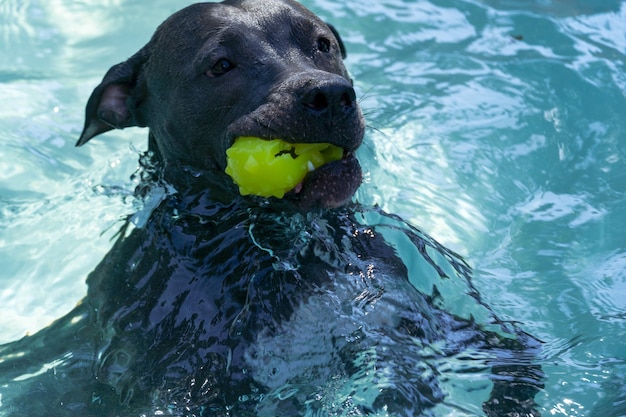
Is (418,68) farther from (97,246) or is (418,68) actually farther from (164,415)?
(164,415)

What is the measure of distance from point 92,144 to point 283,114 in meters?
3.52

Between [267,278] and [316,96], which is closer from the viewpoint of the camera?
[316,96]

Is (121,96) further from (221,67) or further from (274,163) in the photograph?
(274,163)

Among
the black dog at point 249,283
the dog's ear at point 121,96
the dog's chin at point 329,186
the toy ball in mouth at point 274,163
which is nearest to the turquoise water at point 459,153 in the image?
the black dog at point 249,283

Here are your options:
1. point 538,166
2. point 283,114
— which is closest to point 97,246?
point 283,114

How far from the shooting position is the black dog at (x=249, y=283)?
4340mm

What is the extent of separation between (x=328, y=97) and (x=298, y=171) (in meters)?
0.37

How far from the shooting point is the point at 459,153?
6746mm

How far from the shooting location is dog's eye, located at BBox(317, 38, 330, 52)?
490 centimetres

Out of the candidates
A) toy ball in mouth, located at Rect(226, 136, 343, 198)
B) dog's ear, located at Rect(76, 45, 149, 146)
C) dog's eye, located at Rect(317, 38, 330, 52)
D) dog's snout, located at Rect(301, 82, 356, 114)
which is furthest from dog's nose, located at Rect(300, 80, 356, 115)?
dog's ear, located at Rect(76, 45, 149, 146)

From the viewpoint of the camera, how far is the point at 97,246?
6.14 metres

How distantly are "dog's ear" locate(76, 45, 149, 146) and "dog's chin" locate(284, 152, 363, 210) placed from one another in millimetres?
1457

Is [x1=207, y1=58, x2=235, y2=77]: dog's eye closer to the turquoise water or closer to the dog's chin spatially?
the dog's chin

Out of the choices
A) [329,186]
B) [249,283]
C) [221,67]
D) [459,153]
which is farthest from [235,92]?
[459,153]
